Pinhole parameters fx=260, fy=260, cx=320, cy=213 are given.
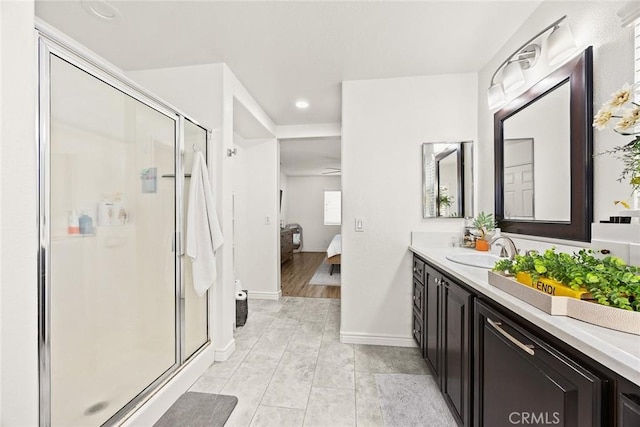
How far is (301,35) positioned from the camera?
1.79 meters

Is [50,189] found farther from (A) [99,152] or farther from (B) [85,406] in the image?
(B) [85,406]

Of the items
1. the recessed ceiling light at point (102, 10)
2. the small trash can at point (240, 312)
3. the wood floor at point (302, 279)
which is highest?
the recessed ceiling light at point (102, 10)

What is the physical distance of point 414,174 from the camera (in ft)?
7.76

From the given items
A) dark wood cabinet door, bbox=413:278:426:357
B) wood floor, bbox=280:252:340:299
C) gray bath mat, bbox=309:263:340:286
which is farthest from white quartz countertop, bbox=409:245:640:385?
gray bath mat, bbox=309:263:340:286

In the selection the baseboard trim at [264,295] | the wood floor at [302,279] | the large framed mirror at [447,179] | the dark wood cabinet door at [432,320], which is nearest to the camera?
the dark wood cabinet door at [432,320]

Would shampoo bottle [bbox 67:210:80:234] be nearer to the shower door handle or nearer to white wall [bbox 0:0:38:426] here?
white wall [bbox 0:0:38:426]

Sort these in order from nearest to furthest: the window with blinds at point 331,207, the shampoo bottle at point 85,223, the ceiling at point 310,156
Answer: the shampoo bottle at point 85,223 < the ceiling at point 310,156 < the window with blinds at point 331,207

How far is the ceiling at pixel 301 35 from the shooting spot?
61.2 inches

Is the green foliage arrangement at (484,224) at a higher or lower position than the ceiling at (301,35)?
lower

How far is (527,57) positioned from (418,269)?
5.17 feet

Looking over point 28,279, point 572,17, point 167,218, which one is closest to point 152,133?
point 167,218

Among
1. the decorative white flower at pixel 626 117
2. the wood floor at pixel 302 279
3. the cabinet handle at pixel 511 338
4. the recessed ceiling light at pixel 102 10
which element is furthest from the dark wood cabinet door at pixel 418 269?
the recessed ceiling light at pixel 102 10

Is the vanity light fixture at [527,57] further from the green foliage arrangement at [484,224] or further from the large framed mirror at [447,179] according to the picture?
the green foliage arrangement at [484,224]

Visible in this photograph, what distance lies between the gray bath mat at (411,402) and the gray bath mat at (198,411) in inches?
37.4
